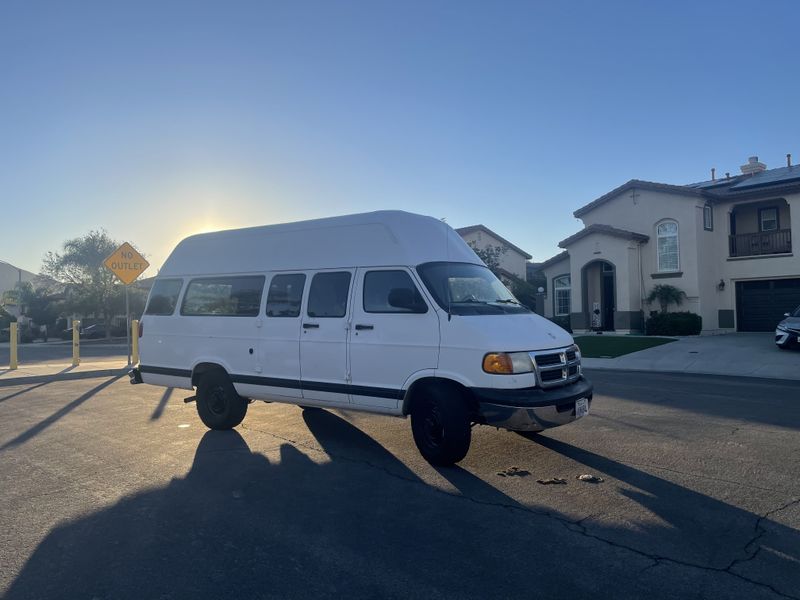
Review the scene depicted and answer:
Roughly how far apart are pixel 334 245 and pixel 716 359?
1358cm

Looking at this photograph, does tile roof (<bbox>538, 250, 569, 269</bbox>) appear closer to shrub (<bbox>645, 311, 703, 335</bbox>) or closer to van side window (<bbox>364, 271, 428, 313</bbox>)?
shrub (<bbox>645, 311, 703, 335</bbox>)

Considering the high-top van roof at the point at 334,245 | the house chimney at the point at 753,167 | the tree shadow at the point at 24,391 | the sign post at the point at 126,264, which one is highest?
the house chimney at the point at 753,167

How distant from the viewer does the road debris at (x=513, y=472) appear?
19.3 feet

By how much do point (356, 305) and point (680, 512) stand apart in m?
3.74

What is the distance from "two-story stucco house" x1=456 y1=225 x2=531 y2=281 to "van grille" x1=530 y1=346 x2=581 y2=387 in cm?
2941

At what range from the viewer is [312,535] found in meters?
4.50

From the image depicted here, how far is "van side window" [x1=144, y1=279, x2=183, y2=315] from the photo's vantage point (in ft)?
28.5

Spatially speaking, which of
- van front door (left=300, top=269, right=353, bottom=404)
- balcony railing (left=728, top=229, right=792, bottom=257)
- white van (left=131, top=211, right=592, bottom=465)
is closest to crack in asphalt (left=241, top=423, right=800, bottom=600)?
white van (left=131, top=211, right=592, bottom=465)

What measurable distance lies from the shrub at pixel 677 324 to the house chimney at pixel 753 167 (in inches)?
442

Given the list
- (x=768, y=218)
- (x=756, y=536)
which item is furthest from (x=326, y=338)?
(x=768, y=218)

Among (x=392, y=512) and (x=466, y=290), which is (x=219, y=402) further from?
(x=392, y=512)

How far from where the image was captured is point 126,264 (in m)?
16.0

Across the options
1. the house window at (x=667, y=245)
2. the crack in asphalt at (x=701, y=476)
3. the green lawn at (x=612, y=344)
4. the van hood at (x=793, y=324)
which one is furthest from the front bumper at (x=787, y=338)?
the crack in asphalt at (x=701, y=476)

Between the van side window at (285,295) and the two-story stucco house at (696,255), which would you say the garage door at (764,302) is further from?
the van side window at (285,295)
